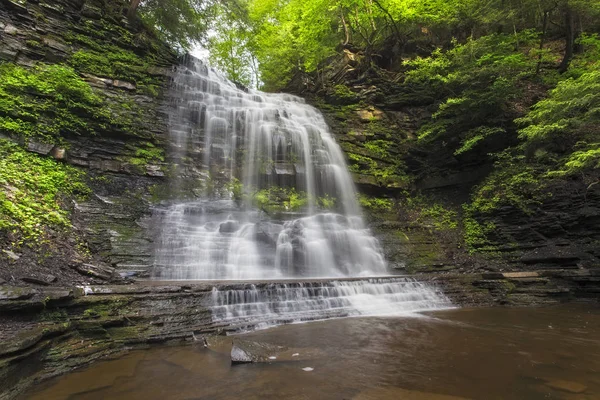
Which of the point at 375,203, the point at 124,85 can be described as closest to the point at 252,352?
the point at 375,203

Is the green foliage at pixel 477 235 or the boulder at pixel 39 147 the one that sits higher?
the boulder at pixel 39 147

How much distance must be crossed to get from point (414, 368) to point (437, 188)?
482 inches

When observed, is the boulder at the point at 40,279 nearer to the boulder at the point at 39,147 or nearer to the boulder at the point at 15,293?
the boulder at the point at 15,293

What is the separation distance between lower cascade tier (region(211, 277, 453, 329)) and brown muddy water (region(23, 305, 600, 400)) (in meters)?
0.71

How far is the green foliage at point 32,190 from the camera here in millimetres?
5980

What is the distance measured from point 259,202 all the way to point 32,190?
6544 millimetres

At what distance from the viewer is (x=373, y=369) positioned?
11.6 ft

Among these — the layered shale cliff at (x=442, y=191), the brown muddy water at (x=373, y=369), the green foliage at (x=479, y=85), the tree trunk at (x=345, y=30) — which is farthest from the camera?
the tree trunk at (x=345, y=30)

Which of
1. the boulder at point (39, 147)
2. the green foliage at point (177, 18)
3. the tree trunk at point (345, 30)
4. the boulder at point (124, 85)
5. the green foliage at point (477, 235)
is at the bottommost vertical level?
the green foliage at point (477, 235)

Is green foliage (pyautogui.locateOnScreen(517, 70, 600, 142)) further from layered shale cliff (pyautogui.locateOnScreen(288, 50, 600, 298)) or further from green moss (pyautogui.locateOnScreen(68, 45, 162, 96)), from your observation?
green moss (pyautogui.locateOnScreen(68, 45, 162, 96))

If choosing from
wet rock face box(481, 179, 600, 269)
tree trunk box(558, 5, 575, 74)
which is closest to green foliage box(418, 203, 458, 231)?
wet rock face box(481, 179, 600, 269)

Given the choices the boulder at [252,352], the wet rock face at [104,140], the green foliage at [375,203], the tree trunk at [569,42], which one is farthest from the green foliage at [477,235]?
the wet rock face at [104,140]

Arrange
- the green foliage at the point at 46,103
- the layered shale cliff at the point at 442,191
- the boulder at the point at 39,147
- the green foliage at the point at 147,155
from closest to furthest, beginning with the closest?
the boulder at the point at 39,147
the green foliage at the point at 46,103
the layered shale cliff at the point at 442,191
the green foliage at the point at 147,155

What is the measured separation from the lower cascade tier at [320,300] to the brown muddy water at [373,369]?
706 millimetres
